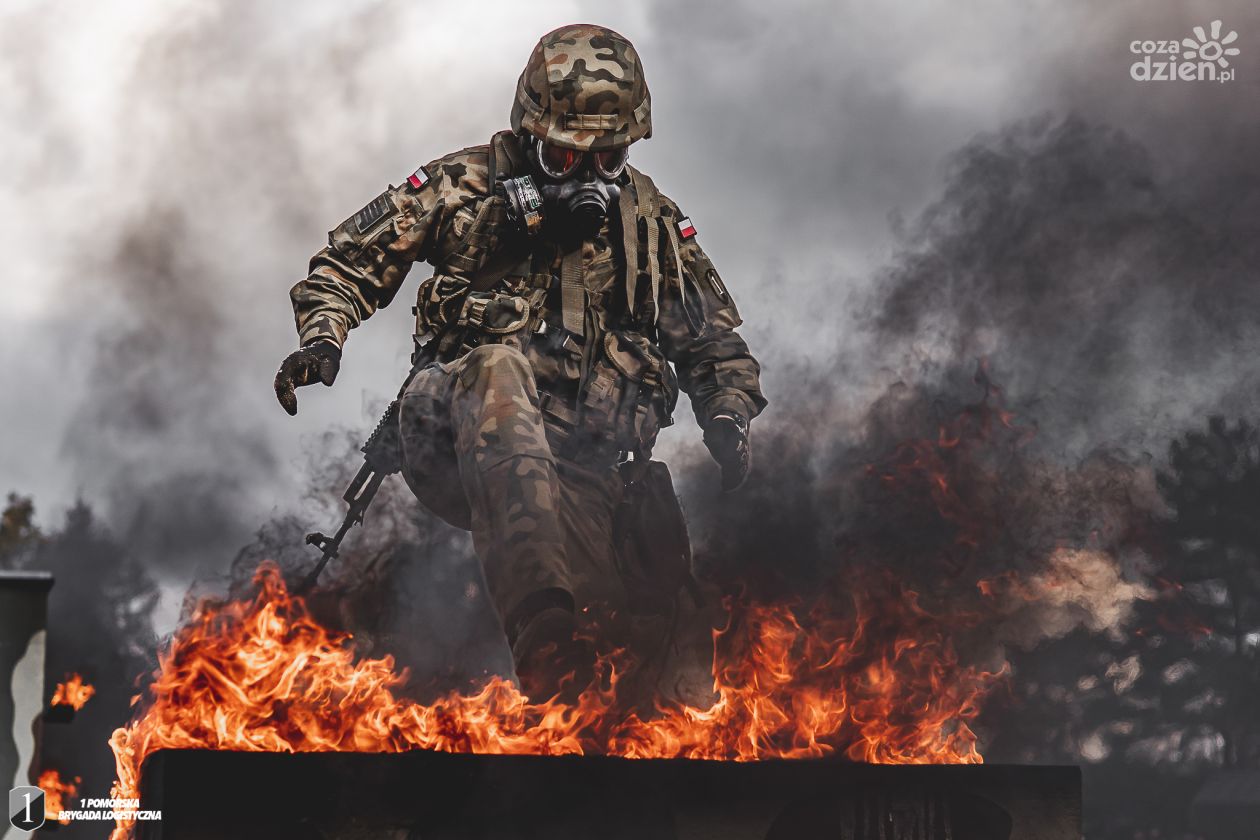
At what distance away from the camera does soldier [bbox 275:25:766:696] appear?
273 inches

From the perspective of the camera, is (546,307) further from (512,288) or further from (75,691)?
(75,691)

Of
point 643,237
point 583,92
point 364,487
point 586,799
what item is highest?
point 583,92

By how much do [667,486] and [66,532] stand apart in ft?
10.8

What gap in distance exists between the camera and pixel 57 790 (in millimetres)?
7203

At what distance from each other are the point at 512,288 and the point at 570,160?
671mm

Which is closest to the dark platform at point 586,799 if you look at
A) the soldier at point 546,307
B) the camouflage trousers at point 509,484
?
the camouflage trousers at point 509,484

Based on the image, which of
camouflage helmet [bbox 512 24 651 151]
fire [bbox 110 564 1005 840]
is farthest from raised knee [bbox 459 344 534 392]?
fire [bbox 110 564 1005 840]

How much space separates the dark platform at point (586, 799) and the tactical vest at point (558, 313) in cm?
192

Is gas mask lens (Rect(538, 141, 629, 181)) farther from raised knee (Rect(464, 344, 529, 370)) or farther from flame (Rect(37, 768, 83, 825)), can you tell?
flame (Rect(37, 768, 83, 825))

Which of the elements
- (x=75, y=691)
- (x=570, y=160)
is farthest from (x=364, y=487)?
(x=570, y=160)

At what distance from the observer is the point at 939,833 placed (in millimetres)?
6375

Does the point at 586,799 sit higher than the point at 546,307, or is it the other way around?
the point at 546,307

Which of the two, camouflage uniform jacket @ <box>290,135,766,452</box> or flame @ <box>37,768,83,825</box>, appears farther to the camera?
camouflage uniform jacket @ <box>290,135,766,452</box>

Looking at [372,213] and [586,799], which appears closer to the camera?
[586,799]
